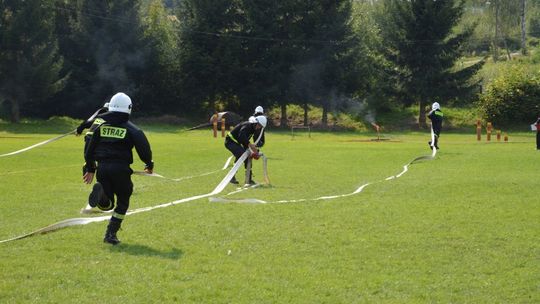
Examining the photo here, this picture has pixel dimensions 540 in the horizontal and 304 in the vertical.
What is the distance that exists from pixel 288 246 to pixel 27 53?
49563 mm

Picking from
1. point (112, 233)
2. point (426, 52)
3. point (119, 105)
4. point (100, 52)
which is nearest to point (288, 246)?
point (112, 233)

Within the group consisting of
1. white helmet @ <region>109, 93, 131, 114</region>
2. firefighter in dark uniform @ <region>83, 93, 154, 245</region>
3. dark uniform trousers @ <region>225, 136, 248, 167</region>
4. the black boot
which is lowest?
the black boot

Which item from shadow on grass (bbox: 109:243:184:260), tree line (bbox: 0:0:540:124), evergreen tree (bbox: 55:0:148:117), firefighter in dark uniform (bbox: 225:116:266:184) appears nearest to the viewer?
shadow on grass (bbox: 109:243:184:260)

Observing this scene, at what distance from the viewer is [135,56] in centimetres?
6034

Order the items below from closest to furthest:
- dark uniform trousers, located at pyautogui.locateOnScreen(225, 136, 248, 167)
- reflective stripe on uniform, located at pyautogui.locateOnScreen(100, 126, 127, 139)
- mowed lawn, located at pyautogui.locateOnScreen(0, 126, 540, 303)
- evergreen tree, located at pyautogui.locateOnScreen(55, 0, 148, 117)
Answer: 1. mowed lawn, located at pyautogui.locateOnScreen(0, 126, 540, 303)
2. reflective stripe on uniform, located at pyautogui.locateOnScreen(100, 126, 127, 139)
3. dark uniform trousers, located at pyautogui.locateOnScreen(225, 136, 248, 167)
4. evergreen tree, located at pyautogui.locateOnScreen(55, 0, 148, 117)

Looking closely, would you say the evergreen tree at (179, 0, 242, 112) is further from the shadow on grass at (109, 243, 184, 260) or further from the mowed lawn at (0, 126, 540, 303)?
the shadow on grass at (109, 243, 184, 260)

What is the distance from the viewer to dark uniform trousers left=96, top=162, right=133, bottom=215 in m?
9.88

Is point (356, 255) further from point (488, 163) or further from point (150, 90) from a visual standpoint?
point (150, 90)

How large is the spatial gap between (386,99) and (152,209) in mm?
47666

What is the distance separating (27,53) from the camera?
5462 cm

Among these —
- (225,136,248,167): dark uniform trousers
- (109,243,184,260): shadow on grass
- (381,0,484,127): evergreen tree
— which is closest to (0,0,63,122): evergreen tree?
(381,0,484,127): evergreen tree

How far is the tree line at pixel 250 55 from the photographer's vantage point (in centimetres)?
5569

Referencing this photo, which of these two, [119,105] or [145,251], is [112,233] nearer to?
[145,251]

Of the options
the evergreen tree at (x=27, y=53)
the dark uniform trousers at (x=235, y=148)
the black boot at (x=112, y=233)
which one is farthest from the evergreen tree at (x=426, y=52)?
the black boot at (x=112, y=233)
